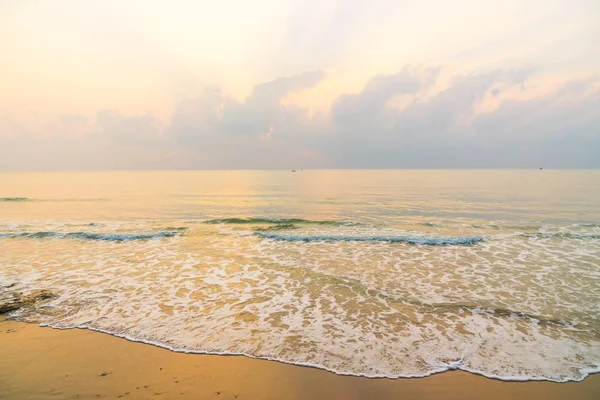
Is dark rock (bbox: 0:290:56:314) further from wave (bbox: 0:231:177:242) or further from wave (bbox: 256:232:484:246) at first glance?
wave (bbox: 256:232:484:246)

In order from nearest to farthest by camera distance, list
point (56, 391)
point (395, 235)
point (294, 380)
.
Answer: point (56, 391) → point (294, 380) → point (395, 235)

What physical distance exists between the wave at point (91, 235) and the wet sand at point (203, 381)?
615 inches

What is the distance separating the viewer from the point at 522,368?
278 inches

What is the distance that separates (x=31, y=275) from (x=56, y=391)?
1069 cm

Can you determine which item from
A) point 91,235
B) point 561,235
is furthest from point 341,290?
point 91,235

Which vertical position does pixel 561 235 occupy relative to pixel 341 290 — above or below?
above

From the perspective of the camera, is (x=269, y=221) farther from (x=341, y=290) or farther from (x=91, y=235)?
(x=341, y=290)

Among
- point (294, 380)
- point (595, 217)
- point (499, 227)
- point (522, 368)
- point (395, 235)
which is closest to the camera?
point (294, 380)

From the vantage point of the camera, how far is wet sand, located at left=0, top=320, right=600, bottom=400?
6.10m

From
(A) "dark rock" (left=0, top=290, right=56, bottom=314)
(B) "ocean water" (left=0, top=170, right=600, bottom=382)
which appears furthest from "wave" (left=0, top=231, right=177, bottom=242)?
(A) "dark rock" (left=0, top=290, right=56, bottom=314)

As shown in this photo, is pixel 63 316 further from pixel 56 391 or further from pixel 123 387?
pixel 123 387

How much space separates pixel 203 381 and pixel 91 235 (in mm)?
21288

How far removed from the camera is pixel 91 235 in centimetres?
2281

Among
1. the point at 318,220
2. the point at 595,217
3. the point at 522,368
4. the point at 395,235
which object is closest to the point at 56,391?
the point at 522,368
